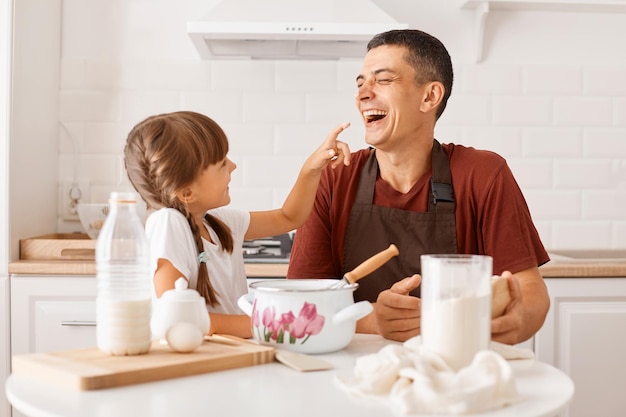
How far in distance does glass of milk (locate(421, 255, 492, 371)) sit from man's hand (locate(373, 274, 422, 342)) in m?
0.29

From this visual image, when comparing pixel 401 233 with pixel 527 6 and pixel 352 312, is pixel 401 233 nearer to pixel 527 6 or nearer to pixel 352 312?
pixel 352 312

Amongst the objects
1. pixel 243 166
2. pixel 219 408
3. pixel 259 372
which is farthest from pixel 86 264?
pixel 219 408

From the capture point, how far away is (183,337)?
122cm

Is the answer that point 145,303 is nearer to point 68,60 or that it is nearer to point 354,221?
point 354,221

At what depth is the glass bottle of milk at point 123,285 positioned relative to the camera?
1.20m

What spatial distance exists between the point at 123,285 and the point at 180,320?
0.33 feet

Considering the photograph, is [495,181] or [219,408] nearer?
[219,408]

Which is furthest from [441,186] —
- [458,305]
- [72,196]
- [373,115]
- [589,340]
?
[72,196]

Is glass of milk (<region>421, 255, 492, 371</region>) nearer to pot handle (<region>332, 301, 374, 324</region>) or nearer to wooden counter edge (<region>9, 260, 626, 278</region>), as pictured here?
pot handle (<region>332, 301, 374, 324</region>)

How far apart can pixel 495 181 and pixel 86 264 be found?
1369 millimetres

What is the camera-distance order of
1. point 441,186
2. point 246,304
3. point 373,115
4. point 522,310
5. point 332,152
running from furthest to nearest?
point 373,115 → point 441,186 → point 332,152 → point 522,310 → point 246,304

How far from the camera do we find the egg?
1.22 meters

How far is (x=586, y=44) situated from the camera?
332 cm

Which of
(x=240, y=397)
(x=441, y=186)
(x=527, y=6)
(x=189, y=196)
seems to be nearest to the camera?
(x=240, y=397)
